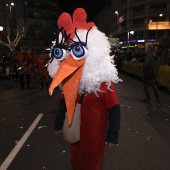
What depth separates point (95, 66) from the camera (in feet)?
8.50

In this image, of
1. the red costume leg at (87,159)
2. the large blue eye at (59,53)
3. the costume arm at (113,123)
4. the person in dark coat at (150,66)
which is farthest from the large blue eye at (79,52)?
the person in dark coat at (150,66)

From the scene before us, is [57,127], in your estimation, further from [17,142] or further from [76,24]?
[17,142]

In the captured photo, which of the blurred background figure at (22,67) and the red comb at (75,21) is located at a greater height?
the red comb at (75,21)

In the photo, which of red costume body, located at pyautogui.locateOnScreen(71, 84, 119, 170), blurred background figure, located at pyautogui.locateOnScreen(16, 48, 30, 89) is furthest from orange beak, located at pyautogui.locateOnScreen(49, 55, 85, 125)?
blurred background figure, located at pyautogui.locateOnScreen(16, 48, 30, 89)

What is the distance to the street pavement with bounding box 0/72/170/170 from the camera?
4129 mm

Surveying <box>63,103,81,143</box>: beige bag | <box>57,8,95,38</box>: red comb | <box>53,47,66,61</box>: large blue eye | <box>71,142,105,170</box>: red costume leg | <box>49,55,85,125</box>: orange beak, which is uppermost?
<box>57,8,95,38</box>: red comb

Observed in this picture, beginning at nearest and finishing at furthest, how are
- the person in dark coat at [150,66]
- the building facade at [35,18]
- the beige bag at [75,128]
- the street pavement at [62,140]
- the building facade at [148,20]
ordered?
1. the beige bag at [75,128]
2. the street pavement at [62,140]
3. the person in dark coat at [150,66]
4. the building facade at [148,20]
5. the building facade at [35,18]

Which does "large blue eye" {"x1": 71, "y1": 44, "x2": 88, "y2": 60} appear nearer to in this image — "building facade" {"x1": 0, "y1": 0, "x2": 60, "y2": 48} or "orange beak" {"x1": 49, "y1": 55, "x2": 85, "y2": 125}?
"orange beak" {"x1": 49, "y1": 55, "x2": 85, "y2": 125}

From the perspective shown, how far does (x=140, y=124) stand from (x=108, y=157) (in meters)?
2.22

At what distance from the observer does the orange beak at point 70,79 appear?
8.23 feet

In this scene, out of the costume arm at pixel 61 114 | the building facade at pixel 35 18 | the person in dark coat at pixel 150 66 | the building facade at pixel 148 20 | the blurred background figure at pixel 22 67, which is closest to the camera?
the costume arm at pixel 61 114

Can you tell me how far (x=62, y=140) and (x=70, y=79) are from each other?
9.61ft

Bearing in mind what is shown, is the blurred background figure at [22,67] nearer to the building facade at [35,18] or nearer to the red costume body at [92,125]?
the red costume body at [92,125]

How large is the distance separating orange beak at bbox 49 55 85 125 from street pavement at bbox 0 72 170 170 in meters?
1.77
